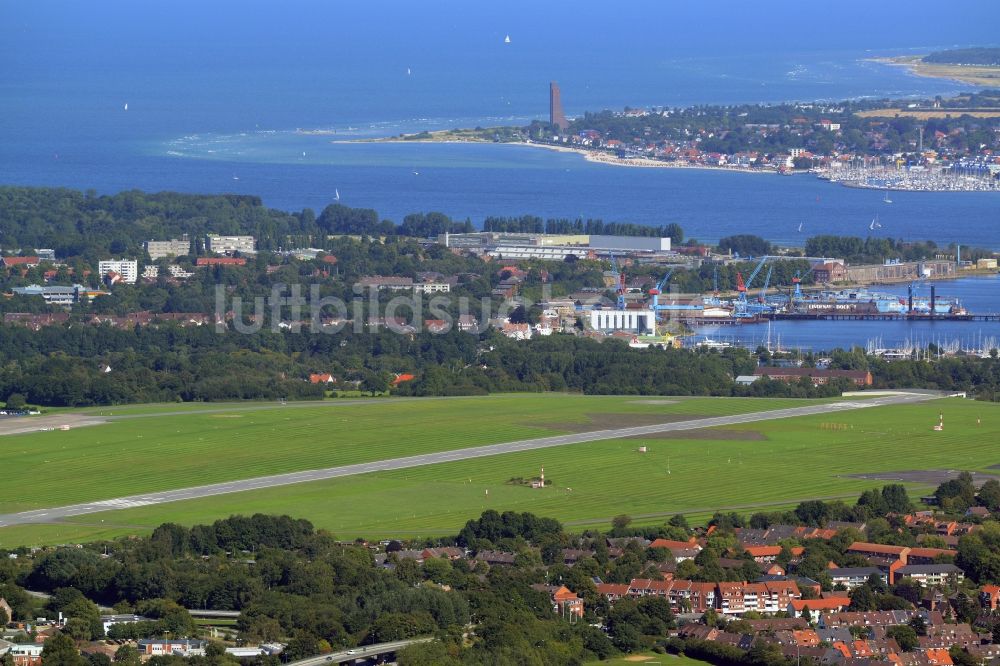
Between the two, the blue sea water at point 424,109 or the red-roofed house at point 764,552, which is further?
the blue sea water at point 424,109

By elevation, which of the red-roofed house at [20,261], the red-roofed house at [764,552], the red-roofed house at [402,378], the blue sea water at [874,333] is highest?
the red-roofed house at [20,261]

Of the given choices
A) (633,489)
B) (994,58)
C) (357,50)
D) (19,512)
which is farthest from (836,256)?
(357,50)

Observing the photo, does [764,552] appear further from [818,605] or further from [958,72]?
[958,72]

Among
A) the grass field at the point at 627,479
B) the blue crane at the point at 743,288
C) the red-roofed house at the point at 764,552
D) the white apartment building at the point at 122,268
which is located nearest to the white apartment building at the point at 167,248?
the white apartment building at the point at 122,268

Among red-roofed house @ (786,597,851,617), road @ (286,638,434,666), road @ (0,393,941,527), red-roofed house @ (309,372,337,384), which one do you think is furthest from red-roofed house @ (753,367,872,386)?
road @ (286,638,434,666)

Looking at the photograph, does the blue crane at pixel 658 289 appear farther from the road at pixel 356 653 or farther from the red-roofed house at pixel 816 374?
the road at pixel 356 653

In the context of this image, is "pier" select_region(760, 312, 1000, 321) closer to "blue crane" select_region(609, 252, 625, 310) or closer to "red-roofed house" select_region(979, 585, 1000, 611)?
"blue crane" select_region(609, 252, 625, 310)
